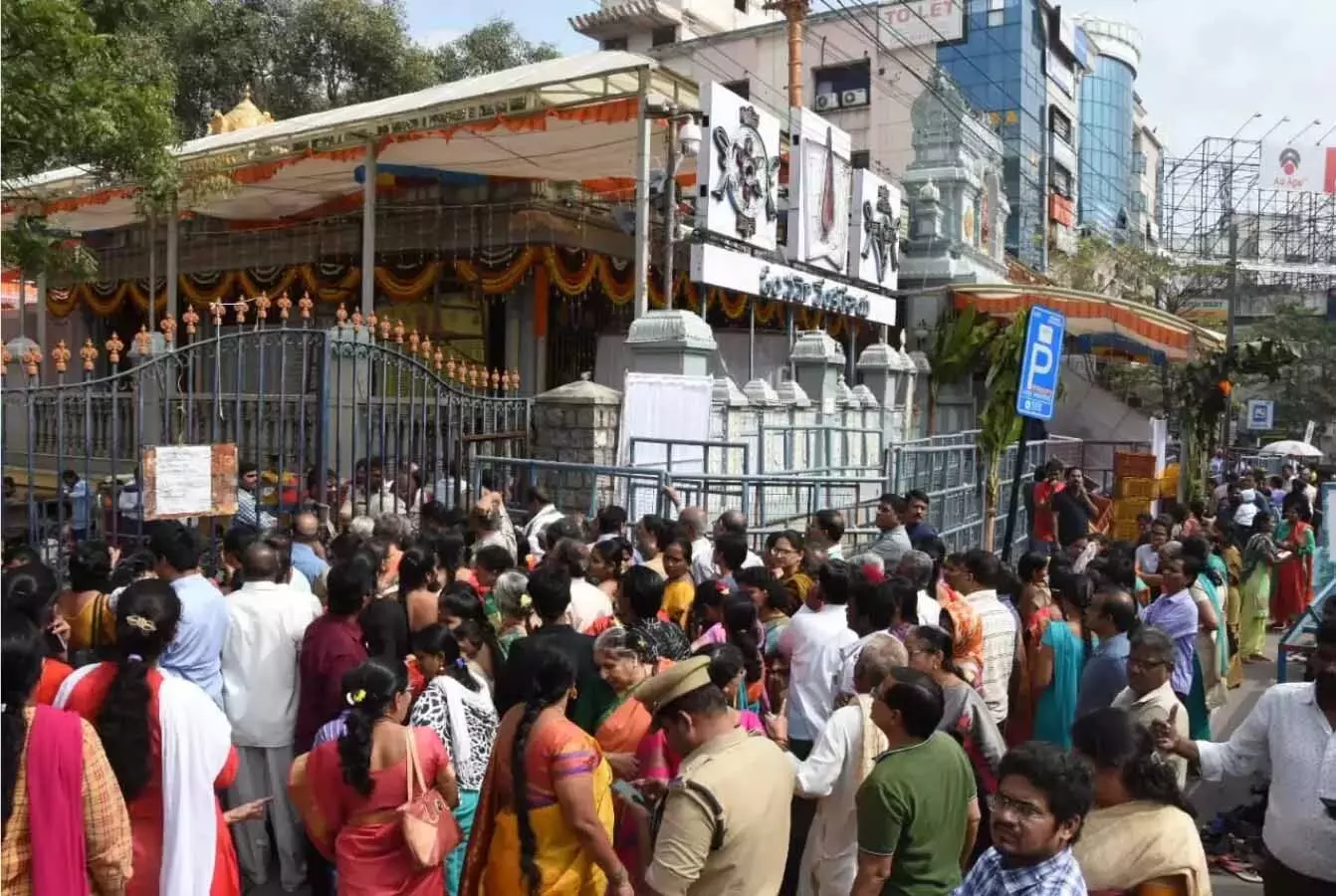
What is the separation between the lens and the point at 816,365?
15.2m

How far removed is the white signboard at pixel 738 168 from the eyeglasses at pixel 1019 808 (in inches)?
508

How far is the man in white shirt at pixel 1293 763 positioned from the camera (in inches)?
140

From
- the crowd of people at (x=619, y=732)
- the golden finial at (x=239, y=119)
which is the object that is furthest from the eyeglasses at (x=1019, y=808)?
the golden finial at (x=239, y=119)

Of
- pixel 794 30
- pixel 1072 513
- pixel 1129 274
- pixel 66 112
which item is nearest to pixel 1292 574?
pixel 1072 513

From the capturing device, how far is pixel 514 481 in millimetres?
10539

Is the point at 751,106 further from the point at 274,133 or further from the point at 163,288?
the point at 163,288

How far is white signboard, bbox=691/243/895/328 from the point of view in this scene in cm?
1536

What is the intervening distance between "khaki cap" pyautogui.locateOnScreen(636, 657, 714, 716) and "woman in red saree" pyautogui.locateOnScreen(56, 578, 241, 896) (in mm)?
1325

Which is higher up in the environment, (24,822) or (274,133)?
(274,133)

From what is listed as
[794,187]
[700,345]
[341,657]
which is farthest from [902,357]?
[341,657]

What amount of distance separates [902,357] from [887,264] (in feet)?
12.7

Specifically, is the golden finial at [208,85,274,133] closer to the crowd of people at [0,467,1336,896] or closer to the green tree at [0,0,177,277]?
the green tree at [0,0,177,277]

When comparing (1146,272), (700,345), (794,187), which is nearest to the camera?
(700,345)

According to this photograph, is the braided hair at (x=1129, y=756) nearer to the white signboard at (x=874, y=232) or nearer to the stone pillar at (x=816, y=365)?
the stone pillar at (x=816, y=365)
